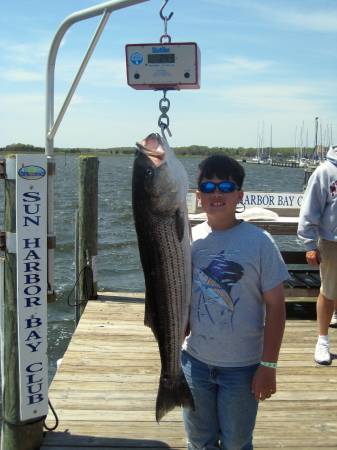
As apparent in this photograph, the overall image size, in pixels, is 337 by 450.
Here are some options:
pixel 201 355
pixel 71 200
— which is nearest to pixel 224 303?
pixel 201 355

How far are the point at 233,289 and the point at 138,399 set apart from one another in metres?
2.03

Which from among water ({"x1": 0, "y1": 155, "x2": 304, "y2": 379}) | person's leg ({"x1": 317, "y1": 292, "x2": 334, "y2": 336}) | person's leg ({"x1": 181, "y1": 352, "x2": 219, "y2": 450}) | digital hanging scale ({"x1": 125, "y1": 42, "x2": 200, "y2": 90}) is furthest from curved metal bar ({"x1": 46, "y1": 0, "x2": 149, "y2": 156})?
person's leg ({"x1": 317, "y1": 292, "x2": 334, "y2": 336})

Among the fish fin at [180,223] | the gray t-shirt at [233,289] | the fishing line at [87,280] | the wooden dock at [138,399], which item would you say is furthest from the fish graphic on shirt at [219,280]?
the fishing line at [87,280]

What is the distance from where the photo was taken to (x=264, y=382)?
90.8 inches

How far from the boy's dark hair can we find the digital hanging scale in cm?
71

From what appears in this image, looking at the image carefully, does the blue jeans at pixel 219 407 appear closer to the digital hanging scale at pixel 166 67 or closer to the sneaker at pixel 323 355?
the digital hanging scale at pixel 166 67

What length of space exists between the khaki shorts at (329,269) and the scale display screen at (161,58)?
2.28 m

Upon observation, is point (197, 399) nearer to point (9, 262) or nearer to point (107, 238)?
point (9, 262)

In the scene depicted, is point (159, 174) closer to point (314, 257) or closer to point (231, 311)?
point (231, 311)

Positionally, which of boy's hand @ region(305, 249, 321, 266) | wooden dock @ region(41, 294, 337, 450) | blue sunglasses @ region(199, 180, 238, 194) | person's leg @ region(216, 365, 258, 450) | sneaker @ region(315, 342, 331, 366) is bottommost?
wooden dock @ region(41, 294, 337, 450)

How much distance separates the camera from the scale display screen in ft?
9.57

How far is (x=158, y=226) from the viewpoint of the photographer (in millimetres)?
2232

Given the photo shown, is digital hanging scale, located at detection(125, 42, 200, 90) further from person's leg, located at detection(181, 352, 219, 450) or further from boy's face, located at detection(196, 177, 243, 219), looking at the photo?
person's leg, located at detection(181, 352, 219, 450)

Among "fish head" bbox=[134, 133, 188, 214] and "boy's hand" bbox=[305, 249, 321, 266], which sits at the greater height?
"fish head" bbox=[134, 133, 188, 214]
